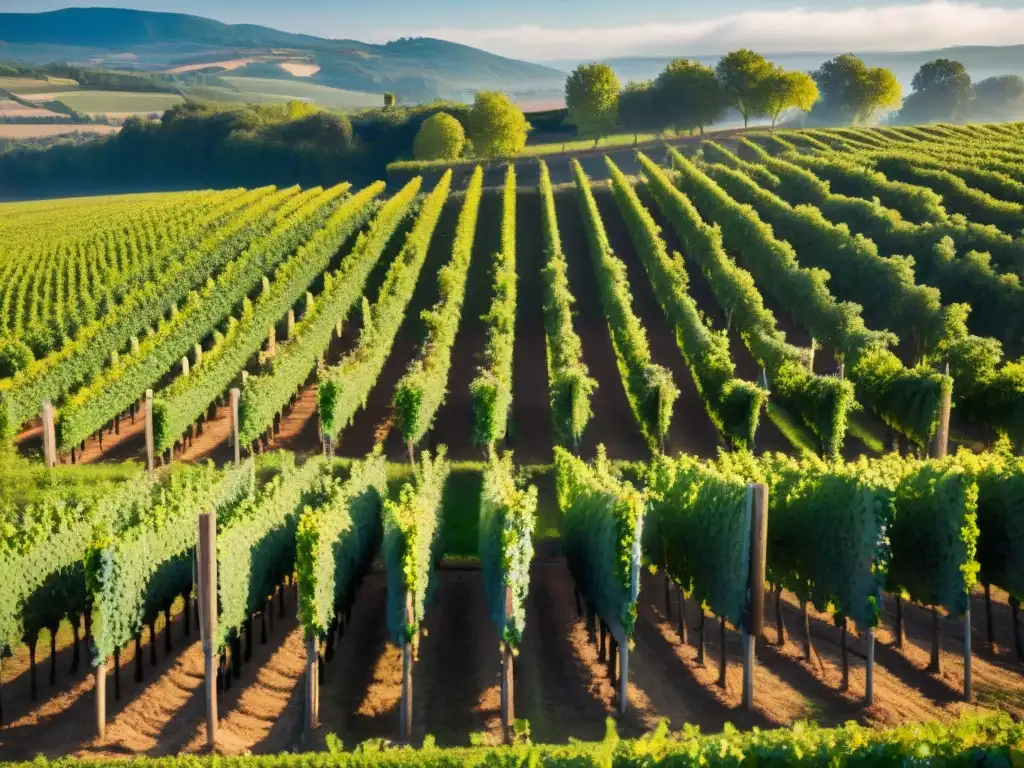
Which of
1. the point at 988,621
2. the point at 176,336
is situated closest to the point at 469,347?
the point at 176,336

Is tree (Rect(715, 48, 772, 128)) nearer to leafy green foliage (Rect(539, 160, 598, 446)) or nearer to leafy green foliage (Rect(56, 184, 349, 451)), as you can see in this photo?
leafy green foliage (Rect(56, 184, 349, 451))

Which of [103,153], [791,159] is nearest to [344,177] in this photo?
[103,153]

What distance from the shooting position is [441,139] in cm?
10712

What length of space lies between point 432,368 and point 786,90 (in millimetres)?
82340

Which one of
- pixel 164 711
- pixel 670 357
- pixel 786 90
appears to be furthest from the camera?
pixel 786 90

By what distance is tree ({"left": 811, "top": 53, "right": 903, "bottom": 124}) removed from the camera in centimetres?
11969

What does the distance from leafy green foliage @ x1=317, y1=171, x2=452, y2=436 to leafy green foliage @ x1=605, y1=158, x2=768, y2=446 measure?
37.5ft

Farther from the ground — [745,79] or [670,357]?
[745,79]

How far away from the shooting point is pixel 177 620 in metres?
22.7

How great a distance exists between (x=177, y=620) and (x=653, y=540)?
1017 centimetres

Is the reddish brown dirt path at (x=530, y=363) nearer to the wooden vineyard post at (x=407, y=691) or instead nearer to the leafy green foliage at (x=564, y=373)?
the leafy green foliage at (x=564, y=373)

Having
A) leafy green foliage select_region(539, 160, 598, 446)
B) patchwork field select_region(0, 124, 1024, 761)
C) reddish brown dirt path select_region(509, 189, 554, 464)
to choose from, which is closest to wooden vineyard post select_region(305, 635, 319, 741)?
patchwork field select_region(0, 124, 1024, 761)

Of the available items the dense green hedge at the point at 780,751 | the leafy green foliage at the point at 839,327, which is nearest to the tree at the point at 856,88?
the leafy green foliage at the point at 839,327

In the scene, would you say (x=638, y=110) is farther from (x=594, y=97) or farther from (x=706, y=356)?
(x=706, y=356)
